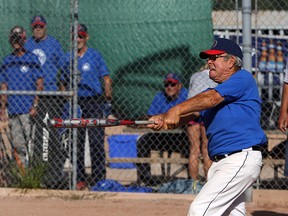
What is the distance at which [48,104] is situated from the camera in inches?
367

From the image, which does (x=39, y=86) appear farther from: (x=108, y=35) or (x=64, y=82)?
(x=108, y=35)

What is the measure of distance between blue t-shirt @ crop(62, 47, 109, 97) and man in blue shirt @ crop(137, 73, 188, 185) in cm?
73

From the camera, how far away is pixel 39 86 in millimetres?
9453

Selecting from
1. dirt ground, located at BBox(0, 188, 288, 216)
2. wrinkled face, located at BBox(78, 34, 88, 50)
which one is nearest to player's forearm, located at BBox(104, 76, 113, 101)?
wrinkled face, located at BBox(78, 34, 88, 50)

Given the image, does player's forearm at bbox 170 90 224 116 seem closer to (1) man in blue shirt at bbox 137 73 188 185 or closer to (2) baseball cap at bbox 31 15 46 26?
(1) man in blue shirt at bbox 137 73 188 185

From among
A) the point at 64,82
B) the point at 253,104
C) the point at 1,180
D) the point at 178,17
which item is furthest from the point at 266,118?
the point at 253,104

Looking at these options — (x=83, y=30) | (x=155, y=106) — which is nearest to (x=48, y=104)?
(x=83, y=30)

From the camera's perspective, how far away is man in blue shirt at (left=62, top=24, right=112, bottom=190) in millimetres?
9344

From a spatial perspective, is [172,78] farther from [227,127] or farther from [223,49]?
[227,127]

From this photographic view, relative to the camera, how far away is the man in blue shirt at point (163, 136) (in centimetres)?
941

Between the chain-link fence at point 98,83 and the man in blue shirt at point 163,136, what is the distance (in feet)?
0.04

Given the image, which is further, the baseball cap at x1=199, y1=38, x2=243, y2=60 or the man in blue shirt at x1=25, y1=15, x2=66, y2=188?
the man in blue shirt at x1=25, y1=15, x2=66, y2=188

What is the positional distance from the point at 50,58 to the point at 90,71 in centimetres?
53

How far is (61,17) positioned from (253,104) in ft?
14.1
